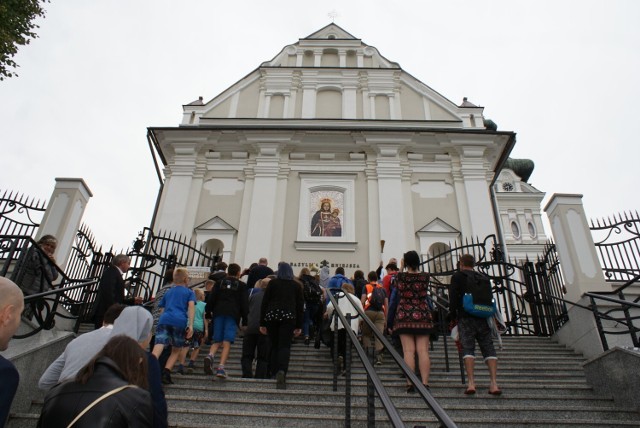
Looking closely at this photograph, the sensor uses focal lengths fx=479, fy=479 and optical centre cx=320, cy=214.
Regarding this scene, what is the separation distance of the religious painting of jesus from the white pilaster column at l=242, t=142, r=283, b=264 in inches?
50.3

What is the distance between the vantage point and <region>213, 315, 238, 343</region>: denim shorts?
620cm

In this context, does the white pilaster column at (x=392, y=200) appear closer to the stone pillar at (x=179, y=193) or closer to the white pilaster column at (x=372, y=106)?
the white pilaster column at (x=372, y=106)

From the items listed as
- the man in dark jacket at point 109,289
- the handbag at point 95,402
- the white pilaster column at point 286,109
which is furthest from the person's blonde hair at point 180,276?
the white pilaster column at point 286,109

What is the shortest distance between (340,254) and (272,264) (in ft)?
6.85

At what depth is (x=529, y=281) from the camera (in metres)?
9.66

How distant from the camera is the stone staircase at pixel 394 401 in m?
4.54

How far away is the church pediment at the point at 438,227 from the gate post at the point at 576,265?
519 centimetres

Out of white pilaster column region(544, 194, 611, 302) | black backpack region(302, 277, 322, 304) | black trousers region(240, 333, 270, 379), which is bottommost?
black trousers region(240, 333, 270, 379)

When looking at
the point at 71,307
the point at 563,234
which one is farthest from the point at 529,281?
the point at 71,307

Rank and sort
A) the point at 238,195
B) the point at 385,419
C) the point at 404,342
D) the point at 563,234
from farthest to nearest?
the point at 238,195
the point at 563,234
the point at 404,342
the point at 385,419

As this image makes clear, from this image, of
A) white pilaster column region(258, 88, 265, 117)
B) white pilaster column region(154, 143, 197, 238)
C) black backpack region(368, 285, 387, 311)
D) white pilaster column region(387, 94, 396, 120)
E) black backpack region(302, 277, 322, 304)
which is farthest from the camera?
white pilaster column region(258, 88, 265, 117)

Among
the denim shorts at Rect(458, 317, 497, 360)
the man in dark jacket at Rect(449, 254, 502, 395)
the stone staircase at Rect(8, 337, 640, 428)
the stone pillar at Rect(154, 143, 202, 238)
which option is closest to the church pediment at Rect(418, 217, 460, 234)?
the stone pillar at Rect(154, 143, 202, 238)

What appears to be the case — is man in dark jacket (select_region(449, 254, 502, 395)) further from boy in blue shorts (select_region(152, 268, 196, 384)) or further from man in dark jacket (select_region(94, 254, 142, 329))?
man in dark jacket (select_region(94, 254, 142, 329))

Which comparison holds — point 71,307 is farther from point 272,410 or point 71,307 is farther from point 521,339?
point 521,339
